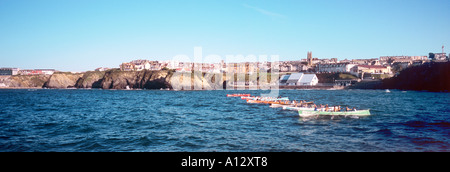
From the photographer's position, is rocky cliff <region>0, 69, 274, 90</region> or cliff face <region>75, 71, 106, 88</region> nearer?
rocky cliff <region>0, 69, 274, 90</region>

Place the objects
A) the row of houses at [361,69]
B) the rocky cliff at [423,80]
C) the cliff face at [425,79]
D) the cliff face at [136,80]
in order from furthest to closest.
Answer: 1. the row of houses at [361,69]
2. the cliff face at [136,80]
3. the rocky cliff at [423,80]
4. the cliff face at [425,79]

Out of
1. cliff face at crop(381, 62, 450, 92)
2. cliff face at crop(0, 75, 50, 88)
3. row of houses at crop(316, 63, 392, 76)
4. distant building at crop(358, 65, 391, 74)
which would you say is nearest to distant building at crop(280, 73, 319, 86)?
row of houses at crop(316, 63, 392, 76)

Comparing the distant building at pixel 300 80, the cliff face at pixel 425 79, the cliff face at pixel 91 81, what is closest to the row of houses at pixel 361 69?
the distant building at pixel 300 80

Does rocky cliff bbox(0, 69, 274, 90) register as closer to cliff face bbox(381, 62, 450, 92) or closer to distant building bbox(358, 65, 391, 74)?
distant building bbox(358, 65, 391, 74)

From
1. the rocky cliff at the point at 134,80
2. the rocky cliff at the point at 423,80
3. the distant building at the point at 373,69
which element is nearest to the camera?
the rocky cliff at the point at 423,80

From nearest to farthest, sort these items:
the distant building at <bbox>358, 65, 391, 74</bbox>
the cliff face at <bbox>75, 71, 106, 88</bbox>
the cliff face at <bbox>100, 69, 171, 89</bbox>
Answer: the cliff face at <bbox>100, 69, 171, 89</bbox> < the cliff face at <bbox>75, 71, 106, 88</bbox> < the distant building at <bbox>358, 65, 391, 74</bbox>

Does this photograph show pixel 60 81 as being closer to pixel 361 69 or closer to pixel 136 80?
pixel 136 80

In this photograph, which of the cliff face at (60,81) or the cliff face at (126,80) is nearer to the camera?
the cliff face at (126,80)

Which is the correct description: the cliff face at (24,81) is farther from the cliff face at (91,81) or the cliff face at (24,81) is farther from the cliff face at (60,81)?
the cliff face at (91,81)

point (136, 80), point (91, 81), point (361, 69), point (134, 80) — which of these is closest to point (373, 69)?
point (361, 69)

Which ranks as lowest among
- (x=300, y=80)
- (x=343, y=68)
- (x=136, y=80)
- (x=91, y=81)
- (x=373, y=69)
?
(x=91, y=81)

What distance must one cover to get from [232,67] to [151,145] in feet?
572
